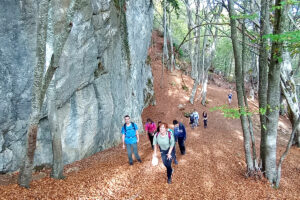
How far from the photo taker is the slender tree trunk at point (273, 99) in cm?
520

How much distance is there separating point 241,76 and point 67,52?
6071 millimetres

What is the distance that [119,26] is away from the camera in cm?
1035

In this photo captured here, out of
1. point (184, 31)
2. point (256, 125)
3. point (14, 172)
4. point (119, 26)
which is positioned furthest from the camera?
point (184, 31)

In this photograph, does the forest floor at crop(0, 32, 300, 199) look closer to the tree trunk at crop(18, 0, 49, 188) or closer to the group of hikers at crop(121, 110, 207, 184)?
the tree trunk at crop(18, 0, 49, 188)

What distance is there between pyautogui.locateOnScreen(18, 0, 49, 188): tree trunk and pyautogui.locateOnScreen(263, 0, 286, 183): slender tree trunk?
5.76 metres

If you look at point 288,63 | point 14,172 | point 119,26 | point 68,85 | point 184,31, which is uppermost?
point 184,31

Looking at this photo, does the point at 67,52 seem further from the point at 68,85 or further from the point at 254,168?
the point at 254,168

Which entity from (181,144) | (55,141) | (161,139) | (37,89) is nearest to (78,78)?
(55,141)

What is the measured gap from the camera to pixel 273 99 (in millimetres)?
5805

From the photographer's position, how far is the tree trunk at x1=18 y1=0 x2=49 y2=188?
3.80 metres

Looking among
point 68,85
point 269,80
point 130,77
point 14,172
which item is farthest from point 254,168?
point 130,77

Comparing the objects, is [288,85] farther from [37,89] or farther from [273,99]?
[37,89]

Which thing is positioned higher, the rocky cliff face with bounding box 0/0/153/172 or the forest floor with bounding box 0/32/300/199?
the rocky cliff face with bounding box 0/0/153/172

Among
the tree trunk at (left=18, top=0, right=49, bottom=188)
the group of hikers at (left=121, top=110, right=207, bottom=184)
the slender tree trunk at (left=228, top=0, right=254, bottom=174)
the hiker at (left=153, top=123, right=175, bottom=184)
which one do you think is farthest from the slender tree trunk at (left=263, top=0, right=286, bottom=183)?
the tree trunk at (left=18, top=0, right=49, bottom=188)
